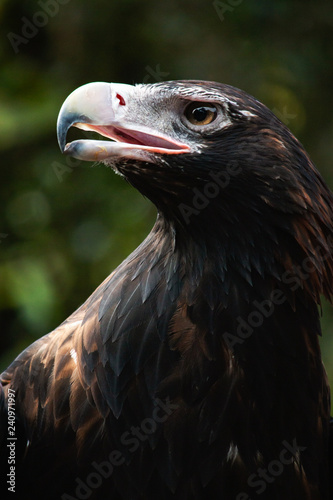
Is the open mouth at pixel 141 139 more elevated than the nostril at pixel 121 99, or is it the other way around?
the nostril at pixel 121 99

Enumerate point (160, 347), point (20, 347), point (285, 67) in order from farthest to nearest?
point (285, 67) → point (20, 347) → point (160, 347)

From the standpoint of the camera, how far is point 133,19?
5766 mm

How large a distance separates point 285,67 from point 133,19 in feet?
4.01

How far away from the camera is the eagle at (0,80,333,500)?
8.29ft

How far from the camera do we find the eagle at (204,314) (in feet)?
8.29

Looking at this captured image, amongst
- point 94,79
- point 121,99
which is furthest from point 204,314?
point 94,79

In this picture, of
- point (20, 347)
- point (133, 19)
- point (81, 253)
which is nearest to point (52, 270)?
point (81, 253)

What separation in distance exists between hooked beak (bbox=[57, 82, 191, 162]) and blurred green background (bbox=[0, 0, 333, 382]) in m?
2.93

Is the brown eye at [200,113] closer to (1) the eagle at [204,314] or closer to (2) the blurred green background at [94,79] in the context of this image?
(1) the eagle at [204,314]

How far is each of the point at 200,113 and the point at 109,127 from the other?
1.03 ft

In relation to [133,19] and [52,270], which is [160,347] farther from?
[133,19]

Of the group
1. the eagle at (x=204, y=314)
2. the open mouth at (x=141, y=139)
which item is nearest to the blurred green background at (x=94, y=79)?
the eagle at (x=204, y=314)

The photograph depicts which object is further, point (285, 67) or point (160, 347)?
point (285, 67)

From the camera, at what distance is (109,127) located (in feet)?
8.14
